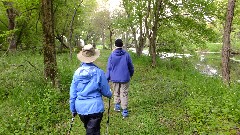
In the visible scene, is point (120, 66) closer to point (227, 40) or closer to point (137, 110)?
point (137, 110)

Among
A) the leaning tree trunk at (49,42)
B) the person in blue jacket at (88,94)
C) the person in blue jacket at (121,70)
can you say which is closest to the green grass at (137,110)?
the leaning tree trunk at (49,42)

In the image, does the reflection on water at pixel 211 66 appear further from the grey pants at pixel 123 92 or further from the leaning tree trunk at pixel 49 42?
the leaning tree trunk at pixel 49 42

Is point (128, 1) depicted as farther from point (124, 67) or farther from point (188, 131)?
point (188, 131)

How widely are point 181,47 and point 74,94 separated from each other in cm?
1586

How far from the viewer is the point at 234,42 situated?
49156mm

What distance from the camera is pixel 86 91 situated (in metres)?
5.23

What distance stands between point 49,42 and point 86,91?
504 cm

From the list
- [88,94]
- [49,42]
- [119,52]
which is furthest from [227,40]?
[88,94]

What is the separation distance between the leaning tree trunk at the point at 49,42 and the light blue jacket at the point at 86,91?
15.2ft

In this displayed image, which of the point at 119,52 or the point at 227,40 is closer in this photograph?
the point at 119,52

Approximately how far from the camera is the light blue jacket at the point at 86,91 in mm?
5230

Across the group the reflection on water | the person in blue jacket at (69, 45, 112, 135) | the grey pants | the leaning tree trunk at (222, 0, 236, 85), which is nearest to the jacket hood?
the grey pants

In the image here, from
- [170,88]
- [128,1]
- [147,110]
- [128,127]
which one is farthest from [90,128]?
[128,1]

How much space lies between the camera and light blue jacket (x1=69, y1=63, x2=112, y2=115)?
5230 millimetres
